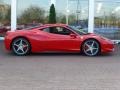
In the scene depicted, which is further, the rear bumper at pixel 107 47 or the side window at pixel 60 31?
the side window at pixel 60 31

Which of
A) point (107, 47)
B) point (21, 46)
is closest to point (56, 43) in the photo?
point (21, 46)

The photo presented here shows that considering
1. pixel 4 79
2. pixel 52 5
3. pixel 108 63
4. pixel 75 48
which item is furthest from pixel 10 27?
pixel 4 79

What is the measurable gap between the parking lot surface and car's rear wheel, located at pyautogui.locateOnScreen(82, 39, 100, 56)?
0.32 m

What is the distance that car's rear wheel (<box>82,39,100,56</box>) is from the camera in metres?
14.3

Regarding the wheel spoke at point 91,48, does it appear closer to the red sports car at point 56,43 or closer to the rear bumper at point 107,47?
the red sports car at point 56,43

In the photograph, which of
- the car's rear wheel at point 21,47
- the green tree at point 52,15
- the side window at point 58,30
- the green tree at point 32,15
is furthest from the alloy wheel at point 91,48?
the green tree at point 32,15

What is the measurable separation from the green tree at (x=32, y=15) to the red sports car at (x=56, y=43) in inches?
272

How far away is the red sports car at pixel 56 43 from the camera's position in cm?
1428

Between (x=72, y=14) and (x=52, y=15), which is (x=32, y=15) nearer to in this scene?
(x=52, y=15)

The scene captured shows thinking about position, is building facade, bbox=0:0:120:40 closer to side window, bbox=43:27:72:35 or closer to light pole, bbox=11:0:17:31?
light pole, bbox=11:0:17:31

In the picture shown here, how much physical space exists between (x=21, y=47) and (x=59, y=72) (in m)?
4.41

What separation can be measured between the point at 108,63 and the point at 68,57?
2062 millimetres

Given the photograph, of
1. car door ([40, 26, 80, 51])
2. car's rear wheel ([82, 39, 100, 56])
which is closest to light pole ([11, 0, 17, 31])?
car door ([40, 26, 80, 51])

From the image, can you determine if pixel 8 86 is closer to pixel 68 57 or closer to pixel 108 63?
pixel 108 63
